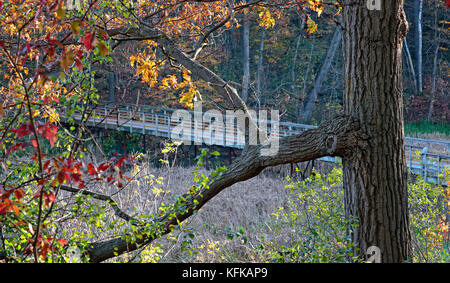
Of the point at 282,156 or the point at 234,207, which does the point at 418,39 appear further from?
the point at 282,156

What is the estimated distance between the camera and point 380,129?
13.9 feet

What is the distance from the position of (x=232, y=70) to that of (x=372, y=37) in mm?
23432

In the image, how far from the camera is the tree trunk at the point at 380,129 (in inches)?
166

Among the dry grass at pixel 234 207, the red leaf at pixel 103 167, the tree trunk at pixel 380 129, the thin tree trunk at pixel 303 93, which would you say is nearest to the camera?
the red leaf at pixel 103 167

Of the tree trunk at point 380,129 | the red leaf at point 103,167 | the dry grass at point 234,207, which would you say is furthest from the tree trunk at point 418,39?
the red leaf at point 103,167

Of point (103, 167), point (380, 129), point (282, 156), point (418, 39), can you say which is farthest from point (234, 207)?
point (418, 39)

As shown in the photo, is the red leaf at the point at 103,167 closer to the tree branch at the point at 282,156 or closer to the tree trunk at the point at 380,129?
the tree branch at the point at 282,156

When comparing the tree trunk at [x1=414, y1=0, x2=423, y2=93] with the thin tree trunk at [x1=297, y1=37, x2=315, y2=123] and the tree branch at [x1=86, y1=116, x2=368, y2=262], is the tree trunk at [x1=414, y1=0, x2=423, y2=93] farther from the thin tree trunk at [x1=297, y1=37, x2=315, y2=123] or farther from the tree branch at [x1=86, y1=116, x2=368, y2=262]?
the tree branch at [x1=86, y1=116, x2=368, y2=262]

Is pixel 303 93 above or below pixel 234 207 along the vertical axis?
above

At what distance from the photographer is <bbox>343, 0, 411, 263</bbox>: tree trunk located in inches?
166

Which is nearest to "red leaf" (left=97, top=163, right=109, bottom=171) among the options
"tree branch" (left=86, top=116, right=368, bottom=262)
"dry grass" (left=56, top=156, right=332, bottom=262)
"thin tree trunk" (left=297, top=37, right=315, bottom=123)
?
"tree branch" (left=86, top=116, right=368, bottom=262)
